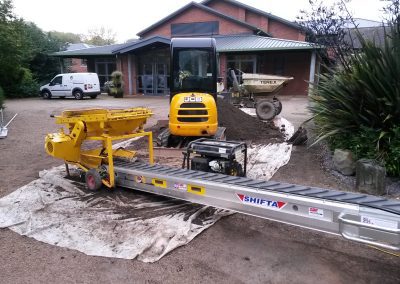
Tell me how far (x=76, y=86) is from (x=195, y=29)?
10535mm

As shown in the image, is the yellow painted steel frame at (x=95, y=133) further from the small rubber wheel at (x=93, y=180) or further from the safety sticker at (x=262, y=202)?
the safety sticker at (x=262, y=202)

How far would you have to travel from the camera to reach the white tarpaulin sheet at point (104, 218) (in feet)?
12.1

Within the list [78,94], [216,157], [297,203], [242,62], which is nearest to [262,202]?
[297,203]

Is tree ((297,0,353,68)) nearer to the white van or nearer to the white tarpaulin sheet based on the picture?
the white tarpaulin sheet

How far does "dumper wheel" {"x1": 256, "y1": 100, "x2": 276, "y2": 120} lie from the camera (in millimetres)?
12016

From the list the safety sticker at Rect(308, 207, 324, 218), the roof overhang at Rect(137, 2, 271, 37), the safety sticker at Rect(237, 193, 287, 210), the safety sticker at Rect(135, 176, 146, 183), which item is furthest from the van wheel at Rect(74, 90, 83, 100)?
the safety sticker at Rect(308, 207, 324, 218)

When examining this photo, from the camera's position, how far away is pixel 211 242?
3768 millimetres

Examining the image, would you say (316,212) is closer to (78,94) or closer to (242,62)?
(78,94)

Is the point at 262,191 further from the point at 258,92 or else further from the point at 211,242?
the point at 258,92

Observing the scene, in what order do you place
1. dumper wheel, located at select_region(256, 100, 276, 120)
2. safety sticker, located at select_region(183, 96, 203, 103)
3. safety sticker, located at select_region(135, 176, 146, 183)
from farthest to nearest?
dumper wheel, located at select_region(256, 100, 276, 120) → safety sticker, located at select_region(183, 96, 203, 103) → safety sticker, located at select_region(135, 176, 146, 183)

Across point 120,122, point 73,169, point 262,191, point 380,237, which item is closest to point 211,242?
point 262,191

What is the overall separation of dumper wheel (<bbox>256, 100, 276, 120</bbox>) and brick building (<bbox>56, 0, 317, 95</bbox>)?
10310 mm

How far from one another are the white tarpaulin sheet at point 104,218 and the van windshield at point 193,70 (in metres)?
3.21

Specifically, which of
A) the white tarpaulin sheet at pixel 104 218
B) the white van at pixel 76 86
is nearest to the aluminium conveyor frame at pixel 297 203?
the white tarpaulin sheet at pixel 104 218
